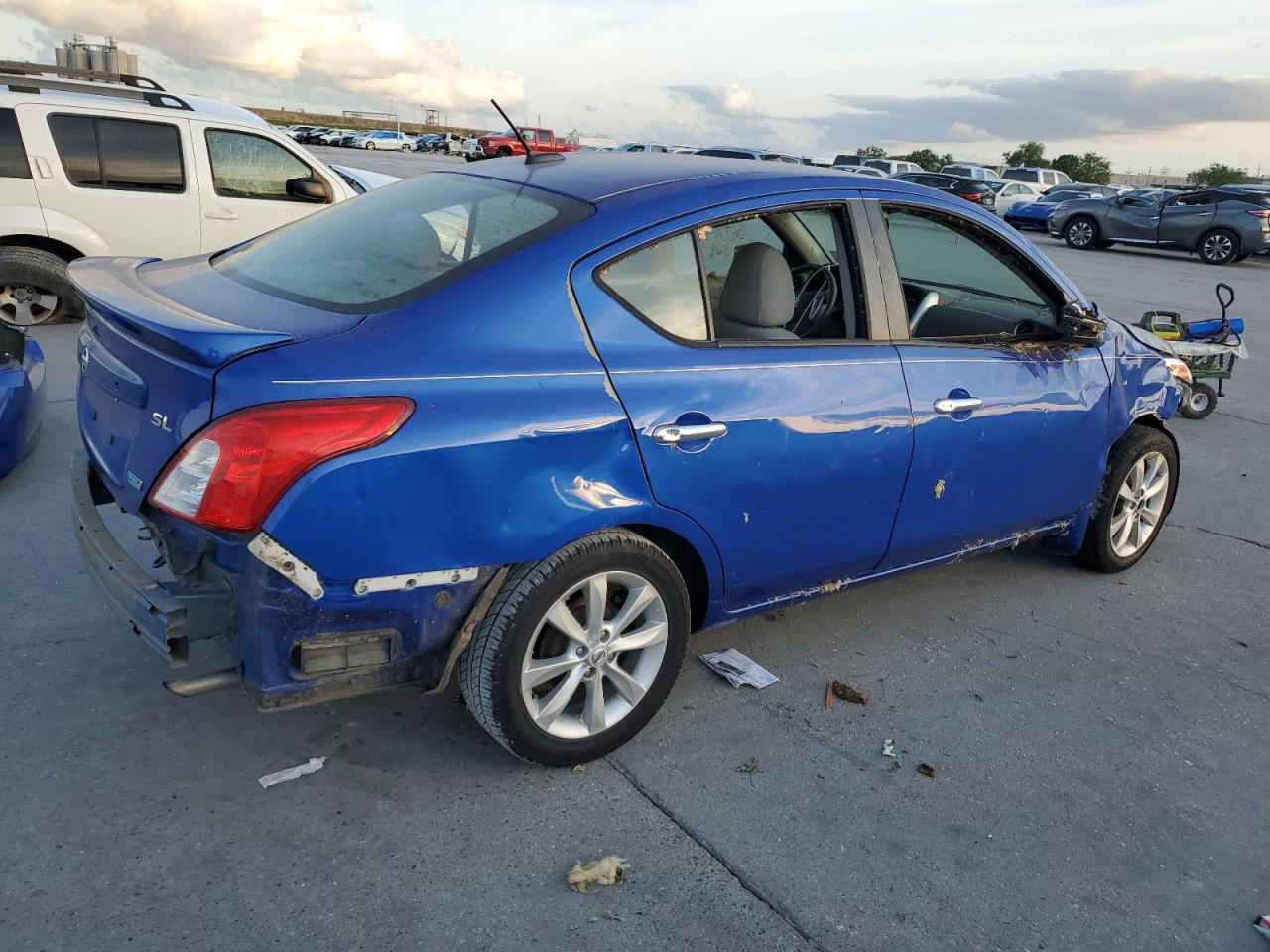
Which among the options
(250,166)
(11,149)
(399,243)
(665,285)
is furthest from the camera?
(250,166)

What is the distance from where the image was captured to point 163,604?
8.30 feet

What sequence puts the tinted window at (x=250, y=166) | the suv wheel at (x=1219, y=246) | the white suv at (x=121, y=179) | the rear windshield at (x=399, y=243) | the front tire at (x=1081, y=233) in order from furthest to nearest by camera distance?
1. the front tire at (x=1081, y=233)
2. the suv wheel at (x=1219, y=246)
3. the tinted window at (x=250, y=166)
4. the white suv at (x=121, y=179)
5. the rear windshield at (x=399, y=243)

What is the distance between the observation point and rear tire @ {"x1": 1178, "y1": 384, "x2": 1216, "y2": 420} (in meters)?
7.85

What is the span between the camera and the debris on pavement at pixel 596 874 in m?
2.60

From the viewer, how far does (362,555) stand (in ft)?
8.24

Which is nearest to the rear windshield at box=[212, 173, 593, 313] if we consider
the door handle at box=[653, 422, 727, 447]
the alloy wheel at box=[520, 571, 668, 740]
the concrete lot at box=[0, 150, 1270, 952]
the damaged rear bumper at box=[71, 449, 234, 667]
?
the door handle at box=[653, 422, 727, 447]

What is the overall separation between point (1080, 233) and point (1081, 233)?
0.15 feet

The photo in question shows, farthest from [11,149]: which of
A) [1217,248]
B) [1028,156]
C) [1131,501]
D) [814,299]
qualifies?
[1028,156]

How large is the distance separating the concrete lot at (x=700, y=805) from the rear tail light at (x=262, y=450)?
770mm

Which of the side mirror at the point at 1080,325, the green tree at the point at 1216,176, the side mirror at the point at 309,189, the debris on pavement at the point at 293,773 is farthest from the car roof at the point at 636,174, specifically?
the green tree at the point at 1216,176

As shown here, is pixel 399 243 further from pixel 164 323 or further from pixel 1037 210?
pixel 1037 210

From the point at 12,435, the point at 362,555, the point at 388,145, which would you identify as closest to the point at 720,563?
the point at 362,555

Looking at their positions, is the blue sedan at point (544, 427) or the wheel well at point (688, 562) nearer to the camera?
the blue sedan at point (544, 427)

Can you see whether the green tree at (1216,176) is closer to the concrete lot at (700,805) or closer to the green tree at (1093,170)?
the green tree at (1093,170)
